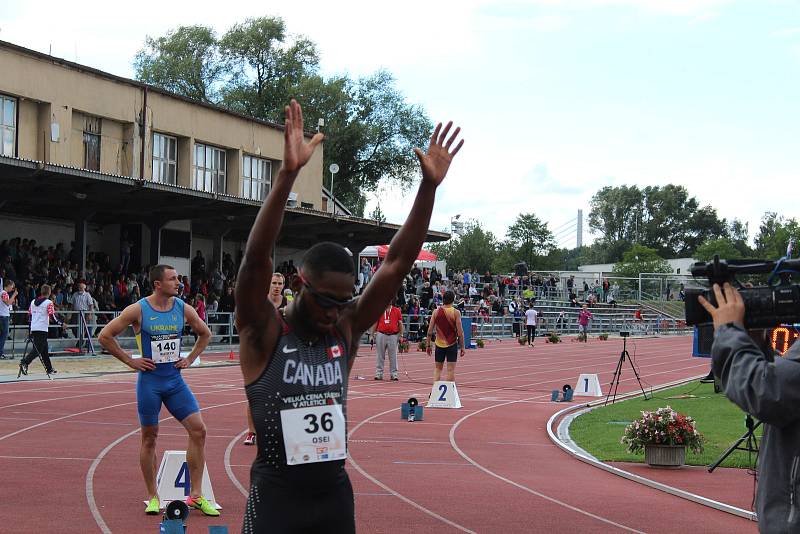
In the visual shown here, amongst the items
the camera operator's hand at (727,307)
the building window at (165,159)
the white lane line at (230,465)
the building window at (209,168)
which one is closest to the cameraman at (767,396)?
the camera operator's hand at (727,307)

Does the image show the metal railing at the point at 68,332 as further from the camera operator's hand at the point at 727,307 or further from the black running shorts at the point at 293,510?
the camera operator's hand at the point at 727,307

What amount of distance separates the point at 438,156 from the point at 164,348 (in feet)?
15.7

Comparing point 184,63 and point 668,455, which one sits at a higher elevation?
point 184,63

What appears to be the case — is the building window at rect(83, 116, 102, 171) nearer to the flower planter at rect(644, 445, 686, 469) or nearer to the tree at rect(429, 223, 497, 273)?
the flower planter at rect(644, 445, 686, 469)

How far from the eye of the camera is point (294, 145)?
12.5 ft

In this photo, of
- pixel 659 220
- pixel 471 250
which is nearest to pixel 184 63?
pixel 471 250

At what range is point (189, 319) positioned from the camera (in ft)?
29.8

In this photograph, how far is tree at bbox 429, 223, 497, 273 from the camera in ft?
322

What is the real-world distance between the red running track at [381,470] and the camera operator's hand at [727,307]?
517 cm

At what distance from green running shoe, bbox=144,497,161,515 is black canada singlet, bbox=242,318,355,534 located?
199 inches

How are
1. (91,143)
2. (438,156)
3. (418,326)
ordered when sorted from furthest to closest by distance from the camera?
(418,326)
(91,143)
(438,156)

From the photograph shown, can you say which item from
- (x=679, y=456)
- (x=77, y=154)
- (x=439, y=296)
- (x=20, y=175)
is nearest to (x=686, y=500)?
(x=679, y=456)

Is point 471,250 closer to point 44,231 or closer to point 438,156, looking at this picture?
point 44,231

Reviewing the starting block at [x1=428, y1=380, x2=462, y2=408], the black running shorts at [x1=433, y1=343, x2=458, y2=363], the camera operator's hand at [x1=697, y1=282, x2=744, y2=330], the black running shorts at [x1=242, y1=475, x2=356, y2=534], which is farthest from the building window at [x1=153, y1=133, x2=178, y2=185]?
the camera operator's hand at [x1=697, y1=282, x2=744, y2=330]
